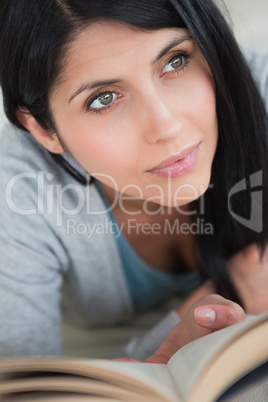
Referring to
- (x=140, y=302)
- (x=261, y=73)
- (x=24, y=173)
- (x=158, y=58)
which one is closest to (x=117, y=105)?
(x=158, y=58)

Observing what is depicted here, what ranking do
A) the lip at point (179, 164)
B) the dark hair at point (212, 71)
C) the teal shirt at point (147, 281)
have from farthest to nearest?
the teal shirt at point (147, 281) → the lip at point (179, 164) → the dark hair at point (212, 71)

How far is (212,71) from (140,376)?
467 millimetres

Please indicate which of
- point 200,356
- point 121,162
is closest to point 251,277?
point 121,162

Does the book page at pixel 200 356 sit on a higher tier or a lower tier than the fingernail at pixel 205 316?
higher

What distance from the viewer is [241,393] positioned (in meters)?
0.57

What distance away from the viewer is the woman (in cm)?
70

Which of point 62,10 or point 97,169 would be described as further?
point 97,169

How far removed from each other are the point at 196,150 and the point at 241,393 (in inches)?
14.9

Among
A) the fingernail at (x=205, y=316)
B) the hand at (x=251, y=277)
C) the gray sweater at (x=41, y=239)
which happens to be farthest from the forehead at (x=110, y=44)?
the hand at (x=251, y=277)

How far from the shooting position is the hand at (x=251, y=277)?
0.94 meters

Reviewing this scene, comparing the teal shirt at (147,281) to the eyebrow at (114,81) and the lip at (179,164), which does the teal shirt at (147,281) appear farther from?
the eyebrow at (114,81)

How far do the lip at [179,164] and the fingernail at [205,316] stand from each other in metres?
0.22

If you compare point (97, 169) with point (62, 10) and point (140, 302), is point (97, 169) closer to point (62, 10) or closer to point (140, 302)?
point (62, 10)

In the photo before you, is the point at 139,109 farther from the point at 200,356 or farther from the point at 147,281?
the point at 147,281
